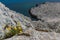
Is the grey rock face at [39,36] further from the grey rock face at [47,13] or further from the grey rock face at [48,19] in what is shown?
the grey rock face at [47,13]

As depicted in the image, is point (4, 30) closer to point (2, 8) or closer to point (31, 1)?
point (2, 8)

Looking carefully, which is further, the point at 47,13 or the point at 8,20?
the point at 47,13

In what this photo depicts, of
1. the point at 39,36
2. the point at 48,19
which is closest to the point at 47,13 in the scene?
the point at 48,19

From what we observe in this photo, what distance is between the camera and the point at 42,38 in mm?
3795

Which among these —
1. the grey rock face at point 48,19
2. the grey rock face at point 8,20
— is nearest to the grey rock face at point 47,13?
the grey rock face at point 48,19

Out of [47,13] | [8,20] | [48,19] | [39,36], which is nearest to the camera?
[39,36]

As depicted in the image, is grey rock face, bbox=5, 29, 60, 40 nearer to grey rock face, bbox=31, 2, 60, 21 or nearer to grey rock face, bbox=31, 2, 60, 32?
grey rock face, bbox=31, 2, 60, 32

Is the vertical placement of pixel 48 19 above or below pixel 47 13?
above

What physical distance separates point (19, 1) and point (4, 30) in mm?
8601

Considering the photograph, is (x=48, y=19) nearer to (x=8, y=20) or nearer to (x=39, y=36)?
(x=8, y=20)

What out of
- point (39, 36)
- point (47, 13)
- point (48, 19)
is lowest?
point (47, 13)

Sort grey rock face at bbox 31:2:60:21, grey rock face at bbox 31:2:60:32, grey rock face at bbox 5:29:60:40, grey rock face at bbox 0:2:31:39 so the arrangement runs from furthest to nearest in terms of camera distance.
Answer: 1. grey rock face at bbox 31:2:60:21
2. grey rock face at bbox 31:2:60:32
3. grey rock face at bbox 0:2:31:39
4. grey rock face at bbox 5:29:60:40

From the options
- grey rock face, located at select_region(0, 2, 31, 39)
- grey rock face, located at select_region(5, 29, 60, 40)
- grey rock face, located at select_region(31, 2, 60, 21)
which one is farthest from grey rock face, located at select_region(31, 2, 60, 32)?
grey rock face, located at select_region(5, 29, 60, 40)

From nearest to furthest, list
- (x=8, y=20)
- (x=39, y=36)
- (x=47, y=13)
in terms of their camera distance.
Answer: (x=39, y=36)
(x=8, y=20)
(x=47, y=13)
